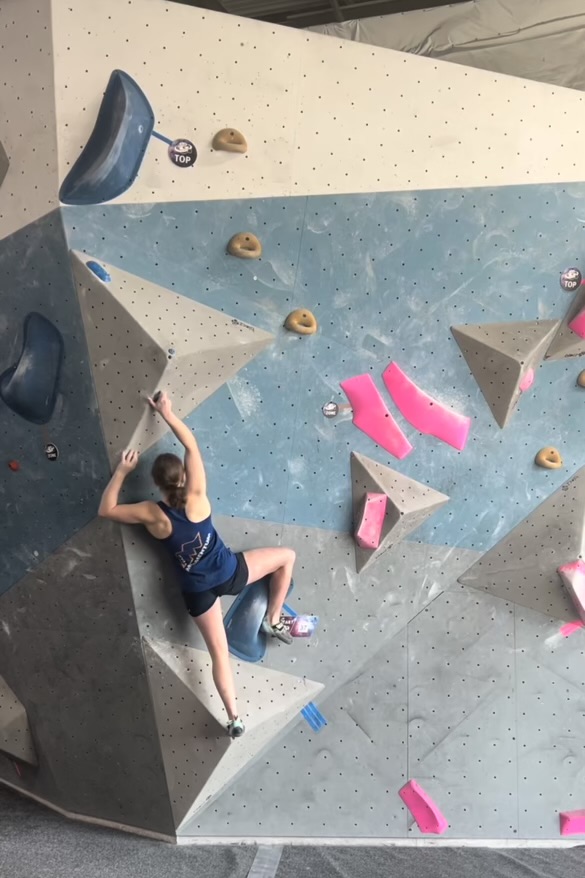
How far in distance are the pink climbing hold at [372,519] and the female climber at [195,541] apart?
0.33m

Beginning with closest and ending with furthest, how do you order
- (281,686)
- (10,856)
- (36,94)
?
(36,94)
(10,856)
(281,686)

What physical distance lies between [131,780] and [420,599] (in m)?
1.41

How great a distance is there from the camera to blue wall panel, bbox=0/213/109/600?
9.19ft

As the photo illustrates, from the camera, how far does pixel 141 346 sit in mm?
2729

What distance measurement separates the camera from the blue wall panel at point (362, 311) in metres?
2.92

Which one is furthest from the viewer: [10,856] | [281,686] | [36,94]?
[281,686]

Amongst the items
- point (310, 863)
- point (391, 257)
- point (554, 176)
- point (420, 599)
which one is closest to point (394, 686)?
point (420, 599)

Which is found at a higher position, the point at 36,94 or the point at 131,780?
the point at 36,94

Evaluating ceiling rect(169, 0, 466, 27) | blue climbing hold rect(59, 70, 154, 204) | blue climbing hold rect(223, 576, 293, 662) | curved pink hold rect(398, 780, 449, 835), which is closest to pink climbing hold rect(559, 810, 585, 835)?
curved pink hold rect(398, 780, 449, 835)

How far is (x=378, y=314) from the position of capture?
120 inches

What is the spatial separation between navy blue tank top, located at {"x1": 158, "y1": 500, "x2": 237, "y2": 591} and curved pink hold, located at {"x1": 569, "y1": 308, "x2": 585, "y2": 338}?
164 cm

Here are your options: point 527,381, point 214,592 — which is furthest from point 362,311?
point 214,592

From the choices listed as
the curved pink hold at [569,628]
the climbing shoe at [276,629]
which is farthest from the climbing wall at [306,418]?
the climbing shoe at [276,629]

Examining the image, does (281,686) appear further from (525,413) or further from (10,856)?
(525,413)
